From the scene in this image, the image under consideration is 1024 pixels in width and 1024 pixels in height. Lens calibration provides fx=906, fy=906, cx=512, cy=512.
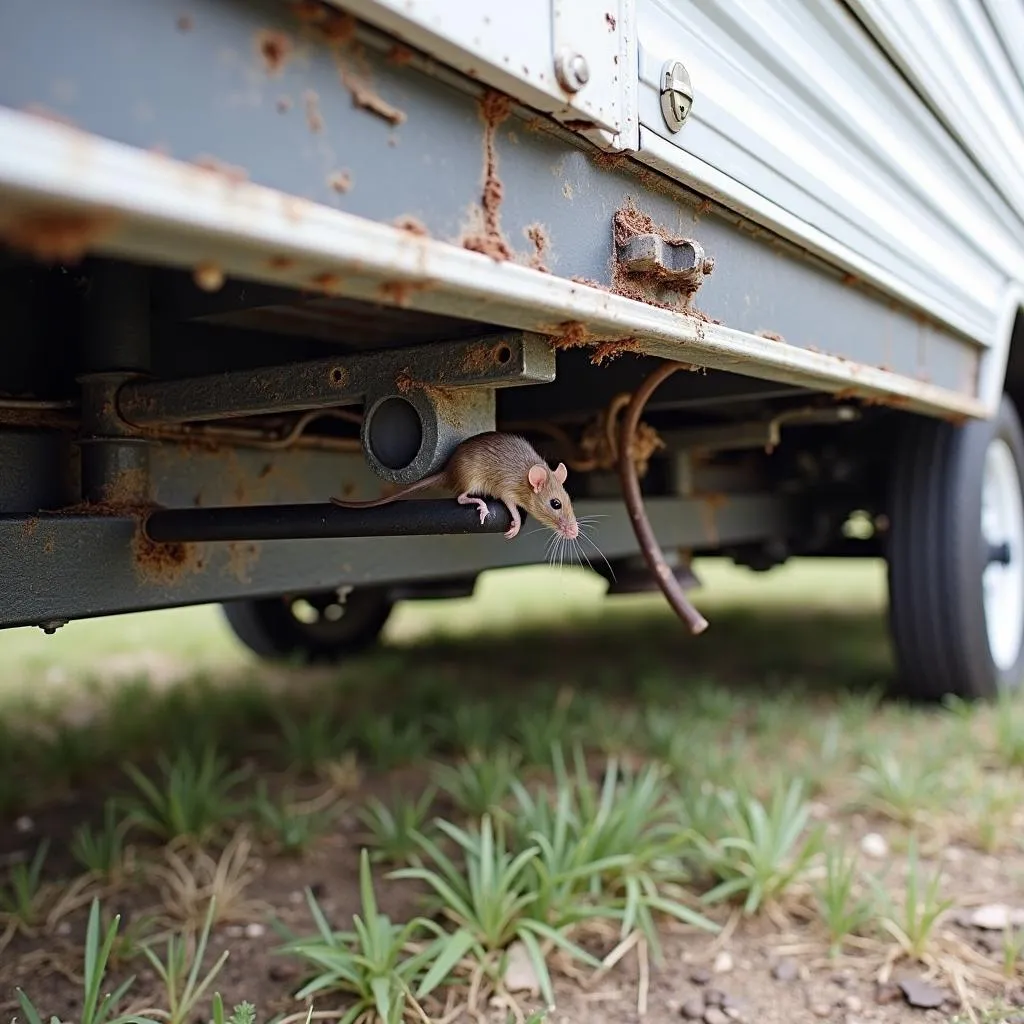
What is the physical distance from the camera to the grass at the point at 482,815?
5.39 ft

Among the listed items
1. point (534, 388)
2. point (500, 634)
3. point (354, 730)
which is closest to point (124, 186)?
point (534, 388)

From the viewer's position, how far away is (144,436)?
154cm

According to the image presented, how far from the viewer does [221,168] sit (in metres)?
0.79

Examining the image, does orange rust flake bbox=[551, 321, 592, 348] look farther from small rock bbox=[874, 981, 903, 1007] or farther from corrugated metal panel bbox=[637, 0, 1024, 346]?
small rock bbox=[874, 981, 903, 1007]

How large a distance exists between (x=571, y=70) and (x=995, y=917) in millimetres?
1801

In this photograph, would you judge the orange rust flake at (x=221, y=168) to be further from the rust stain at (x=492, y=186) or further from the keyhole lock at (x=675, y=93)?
the keyhole lock at (x=675, y=93)

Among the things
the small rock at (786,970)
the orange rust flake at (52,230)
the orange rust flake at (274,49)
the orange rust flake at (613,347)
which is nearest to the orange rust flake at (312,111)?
the orange rust flake at (274,49)

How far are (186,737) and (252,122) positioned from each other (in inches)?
99.2

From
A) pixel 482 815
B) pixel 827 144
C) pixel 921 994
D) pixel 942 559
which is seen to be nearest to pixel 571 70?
pixel 827 144

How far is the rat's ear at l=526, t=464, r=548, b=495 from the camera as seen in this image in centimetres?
141

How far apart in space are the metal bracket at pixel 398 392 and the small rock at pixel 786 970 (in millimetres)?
1153

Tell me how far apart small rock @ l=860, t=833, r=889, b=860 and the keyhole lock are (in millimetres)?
1757

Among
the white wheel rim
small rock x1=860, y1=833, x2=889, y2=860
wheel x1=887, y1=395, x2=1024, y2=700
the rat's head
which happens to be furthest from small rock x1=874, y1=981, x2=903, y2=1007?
the white wheel rim

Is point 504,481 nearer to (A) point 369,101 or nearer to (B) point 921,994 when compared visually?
(A) point 369,101
